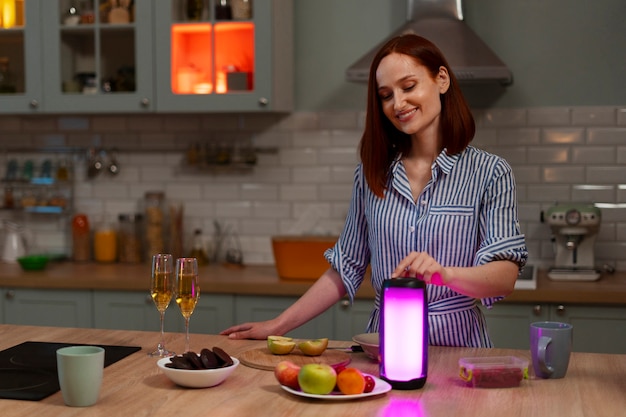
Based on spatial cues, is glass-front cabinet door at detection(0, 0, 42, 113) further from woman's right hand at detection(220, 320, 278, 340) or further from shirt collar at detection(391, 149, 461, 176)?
shirt collar at detection(391, 149, 461, 176)

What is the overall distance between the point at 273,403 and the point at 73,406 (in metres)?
0.40

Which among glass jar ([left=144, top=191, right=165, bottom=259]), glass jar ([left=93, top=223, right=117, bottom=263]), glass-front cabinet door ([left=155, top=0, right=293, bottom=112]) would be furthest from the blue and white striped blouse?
glass jar ([left=93, top=223, right=117, bottom=263])

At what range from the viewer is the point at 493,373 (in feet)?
6.34

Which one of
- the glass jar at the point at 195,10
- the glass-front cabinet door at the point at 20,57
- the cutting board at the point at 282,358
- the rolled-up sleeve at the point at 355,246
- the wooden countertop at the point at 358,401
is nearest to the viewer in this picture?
the wooden countertop at the point at 358,401

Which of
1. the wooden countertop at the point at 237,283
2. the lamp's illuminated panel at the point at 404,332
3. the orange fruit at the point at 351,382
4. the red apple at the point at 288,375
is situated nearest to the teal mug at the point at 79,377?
the red apple at the point at 288,375

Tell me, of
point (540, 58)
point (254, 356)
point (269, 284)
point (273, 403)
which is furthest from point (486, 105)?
point (273, 403)

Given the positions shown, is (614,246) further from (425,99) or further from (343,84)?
(425,99)

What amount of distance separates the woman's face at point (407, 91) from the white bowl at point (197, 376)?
34.5 inches

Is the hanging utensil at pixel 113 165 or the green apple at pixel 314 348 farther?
the hanging utensil at pixel 113 165

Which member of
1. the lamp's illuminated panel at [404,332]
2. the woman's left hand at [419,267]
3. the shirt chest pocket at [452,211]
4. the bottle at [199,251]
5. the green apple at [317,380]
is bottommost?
the bottle at [199,251]

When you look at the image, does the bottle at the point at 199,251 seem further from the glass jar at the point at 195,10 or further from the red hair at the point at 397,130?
the red hair at the point at 397,130

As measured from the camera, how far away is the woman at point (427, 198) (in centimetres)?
243

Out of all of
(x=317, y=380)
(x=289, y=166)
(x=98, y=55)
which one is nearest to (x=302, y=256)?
(x=289, y=166)

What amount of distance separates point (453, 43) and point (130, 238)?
6.34 feet
